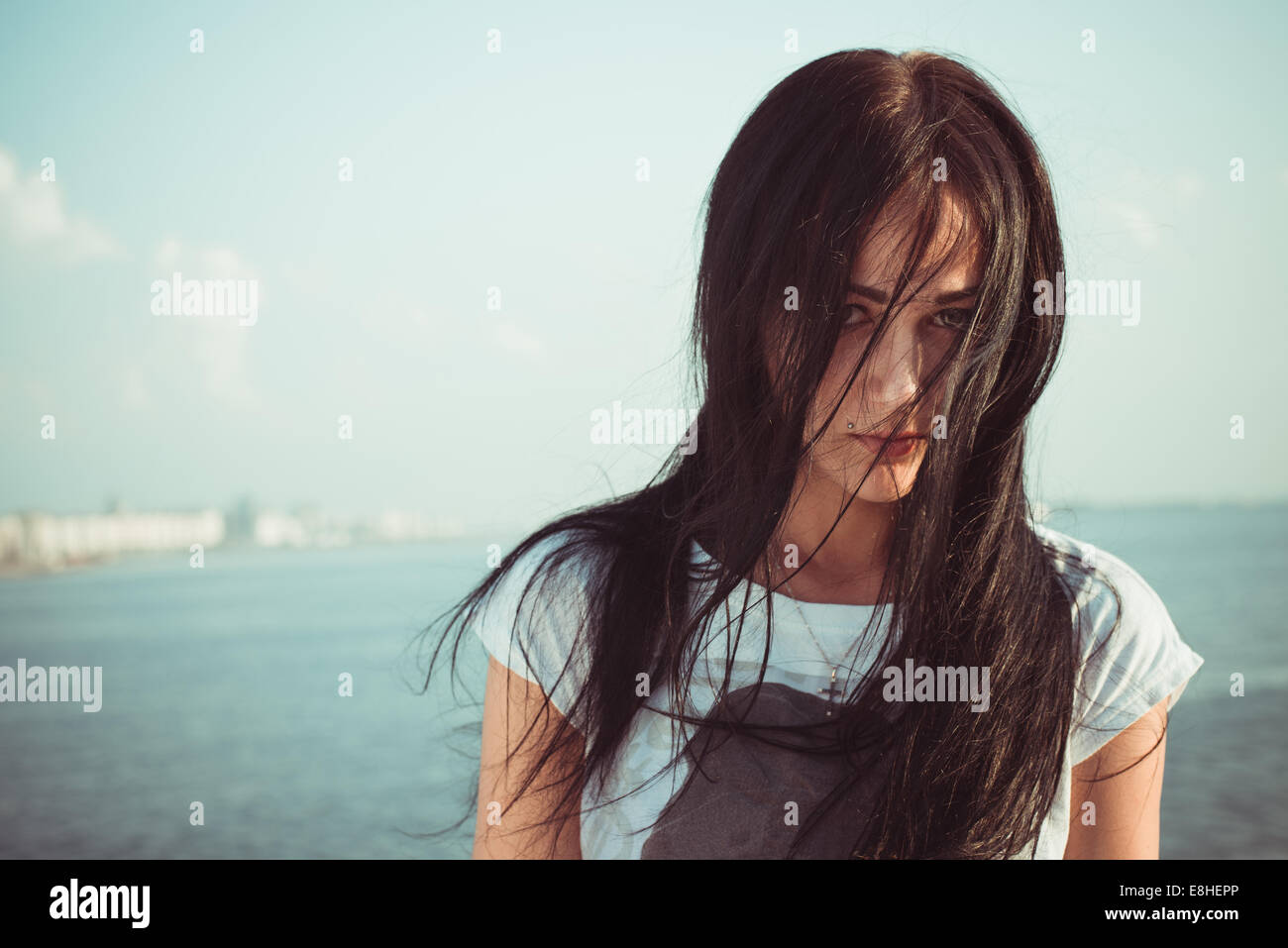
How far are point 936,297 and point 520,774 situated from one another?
3.08 ft

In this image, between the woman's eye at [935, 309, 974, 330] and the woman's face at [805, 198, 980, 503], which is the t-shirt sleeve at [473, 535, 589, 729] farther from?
the woman's eye at [935, 309, 974, 330]

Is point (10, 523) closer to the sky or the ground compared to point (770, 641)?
closer to the ground

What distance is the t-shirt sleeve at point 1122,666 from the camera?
1.51 metres

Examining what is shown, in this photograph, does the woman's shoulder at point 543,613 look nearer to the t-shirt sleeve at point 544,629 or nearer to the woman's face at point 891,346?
the t-shirt sleeve at point 544,629

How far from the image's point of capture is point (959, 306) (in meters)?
1.48

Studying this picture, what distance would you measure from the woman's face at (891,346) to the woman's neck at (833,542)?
0.14m

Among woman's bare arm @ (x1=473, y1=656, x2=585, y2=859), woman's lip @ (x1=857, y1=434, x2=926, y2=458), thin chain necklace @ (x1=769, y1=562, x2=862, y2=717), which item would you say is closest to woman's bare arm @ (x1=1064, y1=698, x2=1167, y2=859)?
thin chain necklace @ (x1=769, y1=562, x2=862, y2=717)

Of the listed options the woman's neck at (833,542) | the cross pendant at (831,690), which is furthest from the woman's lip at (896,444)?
the cross pendant at (831,690)

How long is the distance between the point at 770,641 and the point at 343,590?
3335cm

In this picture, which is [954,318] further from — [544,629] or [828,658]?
[544,629]

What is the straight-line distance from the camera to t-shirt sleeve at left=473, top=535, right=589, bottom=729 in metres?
1.51

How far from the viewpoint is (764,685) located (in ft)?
4.85

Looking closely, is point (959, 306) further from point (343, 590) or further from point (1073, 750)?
point (343, 590)
